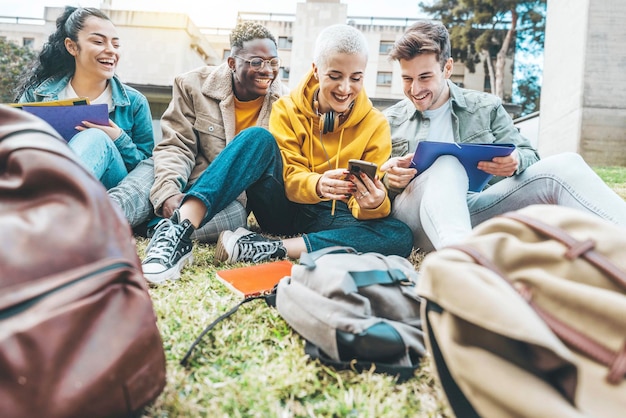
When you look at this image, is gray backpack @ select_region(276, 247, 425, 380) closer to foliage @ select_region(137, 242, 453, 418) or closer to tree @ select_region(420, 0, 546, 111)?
foliage @ select_region(137, 242, 453, 418)

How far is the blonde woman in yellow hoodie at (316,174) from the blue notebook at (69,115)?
0.81 meters

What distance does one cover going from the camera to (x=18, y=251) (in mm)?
730

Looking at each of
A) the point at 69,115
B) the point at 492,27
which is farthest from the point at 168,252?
the point at 492,27

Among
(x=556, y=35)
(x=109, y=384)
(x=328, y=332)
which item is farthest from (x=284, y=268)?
(x=556, y=35)

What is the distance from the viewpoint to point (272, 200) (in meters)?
2.30

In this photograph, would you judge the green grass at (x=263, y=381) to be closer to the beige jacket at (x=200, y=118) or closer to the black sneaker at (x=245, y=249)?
the black sneaker at (x=245, y=249)

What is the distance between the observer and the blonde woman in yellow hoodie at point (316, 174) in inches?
78.5

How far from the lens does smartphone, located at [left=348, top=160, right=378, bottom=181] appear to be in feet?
5.86

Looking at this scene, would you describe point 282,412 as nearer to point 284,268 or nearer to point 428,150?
point 284,268

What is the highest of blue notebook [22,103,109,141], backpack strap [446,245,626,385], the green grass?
blue notebook [22,103,109,141]

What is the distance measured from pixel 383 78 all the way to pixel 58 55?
23.9 m

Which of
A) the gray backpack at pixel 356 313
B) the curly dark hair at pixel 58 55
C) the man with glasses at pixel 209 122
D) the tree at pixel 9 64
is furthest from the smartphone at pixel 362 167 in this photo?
the tree at pixel 9 64

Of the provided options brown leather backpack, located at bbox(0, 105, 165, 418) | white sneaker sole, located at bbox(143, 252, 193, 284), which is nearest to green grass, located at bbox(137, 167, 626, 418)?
brown leather backpack, located at bbox(0, 105, 165, 418)

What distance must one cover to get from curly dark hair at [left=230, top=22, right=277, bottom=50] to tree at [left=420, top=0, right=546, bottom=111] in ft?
69.1
